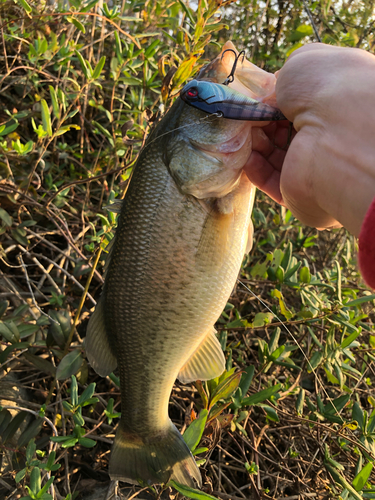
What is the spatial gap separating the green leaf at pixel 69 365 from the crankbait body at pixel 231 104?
1210mm

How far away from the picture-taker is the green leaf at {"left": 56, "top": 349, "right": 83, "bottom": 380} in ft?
5.66

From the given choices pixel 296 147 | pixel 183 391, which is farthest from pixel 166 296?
pixel 183 391

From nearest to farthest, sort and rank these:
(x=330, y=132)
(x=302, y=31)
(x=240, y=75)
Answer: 1. (x=330, y=132)
2. (x=240, y=75)
3. (x=302, y=31)

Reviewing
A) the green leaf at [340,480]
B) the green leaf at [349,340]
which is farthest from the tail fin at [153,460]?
the green leaf at [349,340]

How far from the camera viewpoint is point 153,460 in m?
1.59

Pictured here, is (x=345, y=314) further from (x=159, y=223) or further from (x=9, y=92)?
(x=9, y=92)

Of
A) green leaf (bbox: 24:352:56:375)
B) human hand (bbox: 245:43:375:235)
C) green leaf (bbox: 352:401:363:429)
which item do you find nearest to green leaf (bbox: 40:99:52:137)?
green leaf (bbox: 24:352:56:375)

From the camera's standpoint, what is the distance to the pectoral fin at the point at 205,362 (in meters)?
1.64

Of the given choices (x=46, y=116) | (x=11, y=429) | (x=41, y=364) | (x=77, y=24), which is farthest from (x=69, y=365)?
(x=77, y=24)

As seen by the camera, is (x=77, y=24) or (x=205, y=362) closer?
(x=205, y=362)

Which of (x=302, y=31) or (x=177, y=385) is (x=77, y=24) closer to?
(x=302, y=31)

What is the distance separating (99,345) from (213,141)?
923 mm

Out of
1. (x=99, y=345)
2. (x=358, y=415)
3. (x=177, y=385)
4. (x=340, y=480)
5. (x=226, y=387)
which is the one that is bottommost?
(x=177, y=385)

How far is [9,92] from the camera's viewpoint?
316cm
